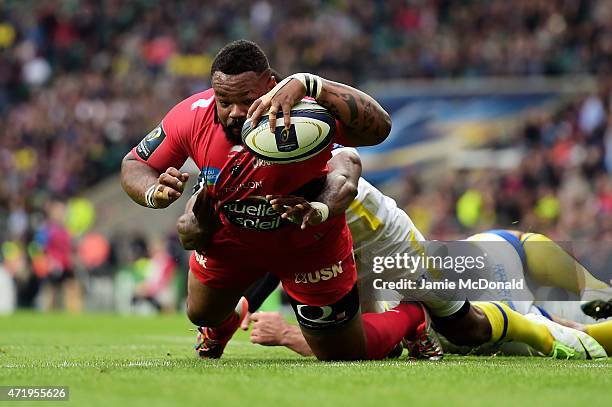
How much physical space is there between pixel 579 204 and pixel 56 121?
11879 millimetres

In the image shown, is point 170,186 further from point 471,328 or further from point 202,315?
point 471,328

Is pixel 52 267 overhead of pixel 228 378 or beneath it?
beneath

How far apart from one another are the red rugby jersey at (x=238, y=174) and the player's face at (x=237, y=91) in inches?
7.9

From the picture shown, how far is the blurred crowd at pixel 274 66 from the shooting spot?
55.2 ft

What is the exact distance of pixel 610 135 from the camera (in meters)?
17.0

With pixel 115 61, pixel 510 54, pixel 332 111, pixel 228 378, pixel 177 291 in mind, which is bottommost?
pixel 177 291

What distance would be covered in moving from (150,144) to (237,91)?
807 millimetres

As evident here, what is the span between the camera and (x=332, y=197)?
19.4ft

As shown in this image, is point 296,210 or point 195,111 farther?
point 195,111

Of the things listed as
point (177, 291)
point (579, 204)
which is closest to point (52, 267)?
point (177, 291)

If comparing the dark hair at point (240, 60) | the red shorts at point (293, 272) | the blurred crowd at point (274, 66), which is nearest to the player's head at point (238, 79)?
the dark hair at point (240, 60)

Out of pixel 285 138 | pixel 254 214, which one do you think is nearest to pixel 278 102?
pixel 285 138

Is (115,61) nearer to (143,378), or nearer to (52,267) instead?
(52,267)

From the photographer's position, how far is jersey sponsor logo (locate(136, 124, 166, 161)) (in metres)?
6.29
